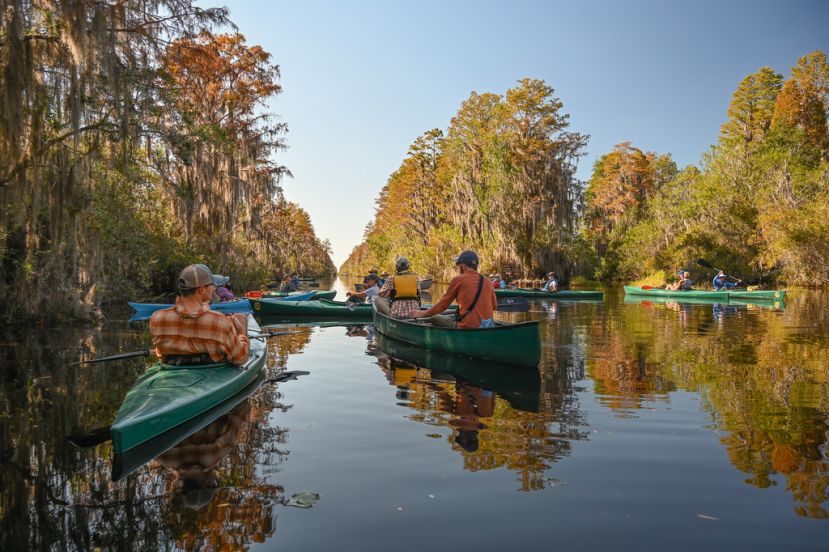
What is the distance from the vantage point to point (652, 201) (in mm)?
44594

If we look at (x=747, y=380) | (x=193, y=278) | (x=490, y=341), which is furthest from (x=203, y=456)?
(x=747, y=380)

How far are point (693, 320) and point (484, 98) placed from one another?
32.0 m

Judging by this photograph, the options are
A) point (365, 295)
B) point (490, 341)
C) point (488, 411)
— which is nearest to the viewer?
point (488, 411)

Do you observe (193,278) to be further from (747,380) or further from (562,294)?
(562,294)

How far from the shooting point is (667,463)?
489 centimetres

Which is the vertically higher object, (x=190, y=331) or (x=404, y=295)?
(x=404, y=295)

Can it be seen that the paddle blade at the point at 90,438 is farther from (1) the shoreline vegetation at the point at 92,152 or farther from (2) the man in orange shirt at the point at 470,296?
(1) the shoreline vegetation at the point at 92,152

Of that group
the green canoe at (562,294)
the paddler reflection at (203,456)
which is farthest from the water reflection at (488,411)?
the green canoe at (562,294)

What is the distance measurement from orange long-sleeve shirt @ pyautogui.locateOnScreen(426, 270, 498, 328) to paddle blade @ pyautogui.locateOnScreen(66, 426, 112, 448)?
5438 mm

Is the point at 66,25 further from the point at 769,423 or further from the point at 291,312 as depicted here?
the point at 769,423

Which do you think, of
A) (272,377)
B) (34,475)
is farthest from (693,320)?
(34,475)

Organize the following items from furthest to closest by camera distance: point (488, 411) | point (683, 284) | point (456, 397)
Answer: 1. point (683, 284)
2. point (456, 397)
3. point (488, 411)

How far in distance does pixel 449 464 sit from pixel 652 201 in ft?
144

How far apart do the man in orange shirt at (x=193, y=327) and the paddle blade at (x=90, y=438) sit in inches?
37.5
